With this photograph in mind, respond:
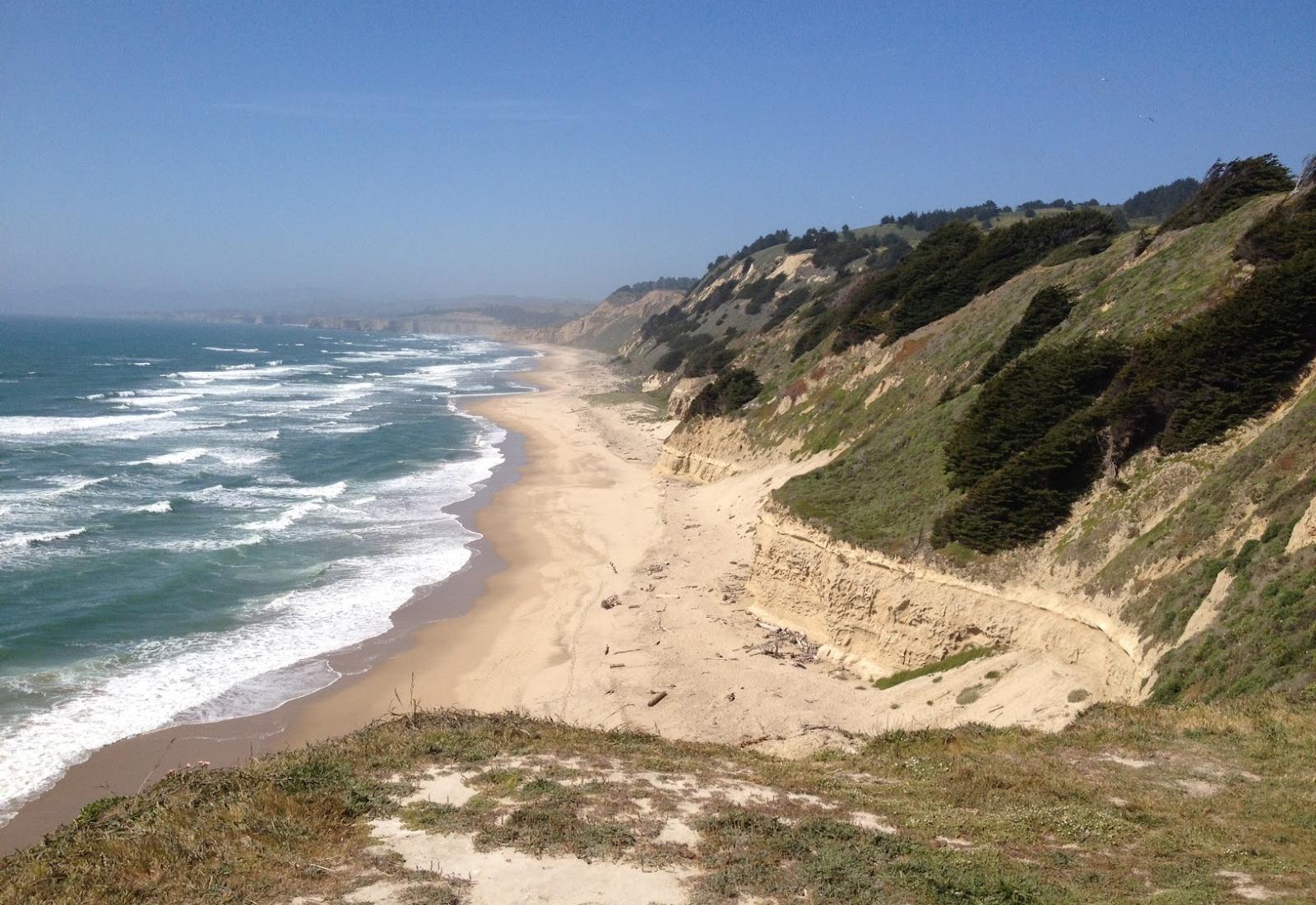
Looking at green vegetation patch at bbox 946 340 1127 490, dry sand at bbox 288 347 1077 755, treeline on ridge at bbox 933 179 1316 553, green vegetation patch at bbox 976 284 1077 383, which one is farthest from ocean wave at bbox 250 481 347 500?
treeline on ridge at bbox 933 179 1316 553

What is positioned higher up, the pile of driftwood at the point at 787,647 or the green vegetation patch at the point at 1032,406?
the green vegetation patch at the point at 1032,406

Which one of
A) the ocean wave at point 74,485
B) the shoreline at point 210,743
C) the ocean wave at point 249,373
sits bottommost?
the shoreline at point 210,743

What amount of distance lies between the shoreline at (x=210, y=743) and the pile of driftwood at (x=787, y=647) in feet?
27.1

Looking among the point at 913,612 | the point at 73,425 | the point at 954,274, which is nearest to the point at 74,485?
the point at 73,425

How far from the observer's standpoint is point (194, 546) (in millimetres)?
29672

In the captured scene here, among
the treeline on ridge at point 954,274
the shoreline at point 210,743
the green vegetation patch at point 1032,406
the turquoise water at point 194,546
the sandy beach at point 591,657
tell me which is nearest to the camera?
the shoreline at point 210,743

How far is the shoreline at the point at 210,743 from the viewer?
1472 cm

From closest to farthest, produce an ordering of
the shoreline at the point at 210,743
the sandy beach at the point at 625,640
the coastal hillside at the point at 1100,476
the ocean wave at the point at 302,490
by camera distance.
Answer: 1. the coastal hillside at the point at 1100,476
2. the shoreline at the point at 210,743
3. the sandy beach at the point at 625,640
4. the ocean wave at the point at 302,490

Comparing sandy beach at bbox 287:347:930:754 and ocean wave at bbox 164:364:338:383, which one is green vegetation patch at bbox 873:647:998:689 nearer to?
sandy beach at bbox 287:347:930:754

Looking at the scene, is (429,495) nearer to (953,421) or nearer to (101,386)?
(953,421)

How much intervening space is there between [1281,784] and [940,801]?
336 centimetres

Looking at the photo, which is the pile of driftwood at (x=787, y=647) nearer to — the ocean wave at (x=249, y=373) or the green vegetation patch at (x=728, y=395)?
the green vegetation patch at (x=728, y=395)

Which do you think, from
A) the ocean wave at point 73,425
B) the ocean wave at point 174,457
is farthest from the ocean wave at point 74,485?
the ocean wave at point 73,425

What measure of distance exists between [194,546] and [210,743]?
1400 centimetres
